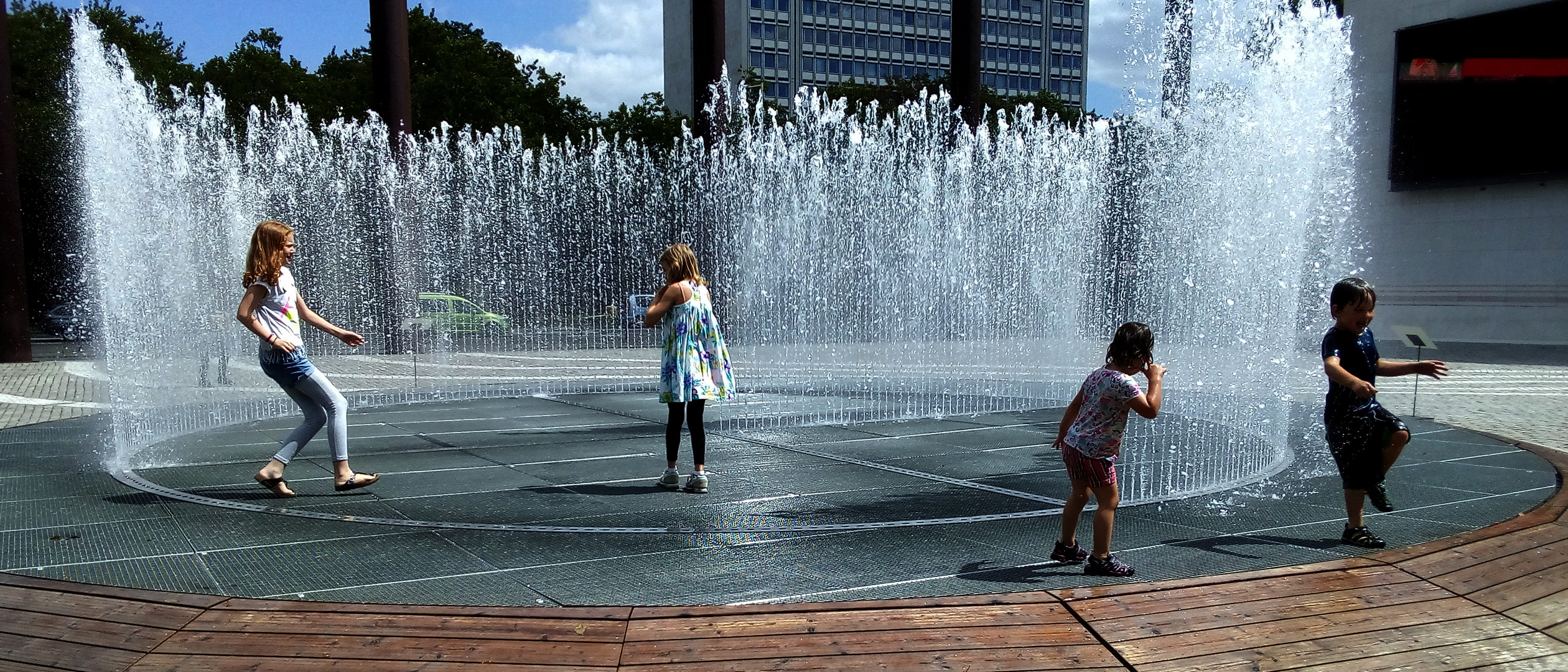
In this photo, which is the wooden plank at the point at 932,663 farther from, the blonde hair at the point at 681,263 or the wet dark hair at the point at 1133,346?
the blonde hair at the point at 681,263

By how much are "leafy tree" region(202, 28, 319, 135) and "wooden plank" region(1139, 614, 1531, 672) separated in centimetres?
3626

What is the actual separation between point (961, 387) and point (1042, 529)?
305 inches

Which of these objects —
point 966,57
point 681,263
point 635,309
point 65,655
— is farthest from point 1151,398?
point 635,309

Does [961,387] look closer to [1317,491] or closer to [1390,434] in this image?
[1317,491]

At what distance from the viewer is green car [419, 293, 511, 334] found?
2245cm

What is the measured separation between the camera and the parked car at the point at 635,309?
88.0 ft

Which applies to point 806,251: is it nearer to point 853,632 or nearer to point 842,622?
point 842,622

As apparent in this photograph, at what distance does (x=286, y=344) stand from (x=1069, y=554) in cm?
421

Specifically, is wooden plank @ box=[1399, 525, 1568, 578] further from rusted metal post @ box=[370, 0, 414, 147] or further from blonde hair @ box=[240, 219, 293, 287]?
rusted metal post @ box=[370, 0, 414, 147]

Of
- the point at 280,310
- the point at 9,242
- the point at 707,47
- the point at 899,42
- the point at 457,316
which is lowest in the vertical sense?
the point at 457,316

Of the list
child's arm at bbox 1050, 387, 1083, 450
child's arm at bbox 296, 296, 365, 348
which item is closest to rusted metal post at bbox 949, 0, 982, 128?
child's arm at bbox 296, 296, 365, 348

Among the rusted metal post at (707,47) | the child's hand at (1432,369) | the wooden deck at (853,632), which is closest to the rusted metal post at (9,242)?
the rusted metal post at (707,47)

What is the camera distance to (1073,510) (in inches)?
181

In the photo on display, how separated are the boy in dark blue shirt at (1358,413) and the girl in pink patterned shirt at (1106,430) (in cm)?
115
